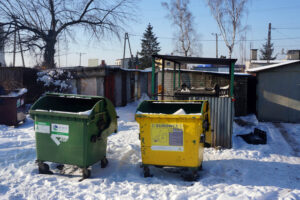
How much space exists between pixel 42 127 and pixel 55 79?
8.68 m

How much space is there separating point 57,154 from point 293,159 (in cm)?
490

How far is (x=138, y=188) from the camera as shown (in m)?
3.82

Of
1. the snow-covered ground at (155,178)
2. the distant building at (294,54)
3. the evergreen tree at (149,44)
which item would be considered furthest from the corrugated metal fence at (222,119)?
the evergreen tree at (149,44)

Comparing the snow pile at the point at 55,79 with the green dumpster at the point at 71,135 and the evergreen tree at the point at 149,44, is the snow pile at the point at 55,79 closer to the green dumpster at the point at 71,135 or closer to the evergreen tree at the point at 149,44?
the green dumpster at the point at 71,135

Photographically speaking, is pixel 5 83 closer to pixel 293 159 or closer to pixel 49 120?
pixel 49 120

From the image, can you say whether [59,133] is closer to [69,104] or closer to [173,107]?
[69,104]

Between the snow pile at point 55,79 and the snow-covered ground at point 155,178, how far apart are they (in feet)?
20.5

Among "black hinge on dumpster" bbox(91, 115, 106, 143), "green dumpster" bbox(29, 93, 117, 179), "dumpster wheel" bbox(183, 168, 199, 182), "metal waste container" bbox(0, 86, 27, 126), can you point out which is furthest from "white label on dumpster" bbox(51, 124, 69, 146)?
"metal waste container" bbox(0, 86, 27, 126)

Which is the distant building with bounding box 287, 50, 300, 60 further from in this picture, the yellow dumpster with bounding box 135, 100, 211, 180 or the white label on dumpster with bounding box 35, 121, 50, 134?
the white label on dumpster with bounding box 35, 121, 50, 134

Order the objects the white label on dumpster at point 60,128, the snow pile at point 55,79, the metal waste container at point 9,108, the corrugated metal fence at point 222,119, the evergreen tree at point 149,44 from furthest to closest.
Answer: the evergreen tree at point 149,44 < the snow pile at point 55,79 < the metal waste container at point 9,108 < the corrugated metal fence at point 222,119 < the white label on dumpster at point 60,128

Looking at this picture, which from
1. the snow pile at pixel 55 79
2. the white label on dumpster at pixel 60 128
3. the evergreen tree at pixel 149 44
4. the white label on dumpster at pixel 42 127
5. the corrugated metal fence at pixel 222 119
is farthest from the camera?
the evergreen tree at pixel 149 44

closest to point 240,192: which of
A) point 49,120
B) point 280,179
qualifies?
point 280,179

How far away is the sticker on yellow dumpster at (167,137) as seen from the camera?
13.3ft

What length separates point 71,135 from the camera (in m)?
4.10
